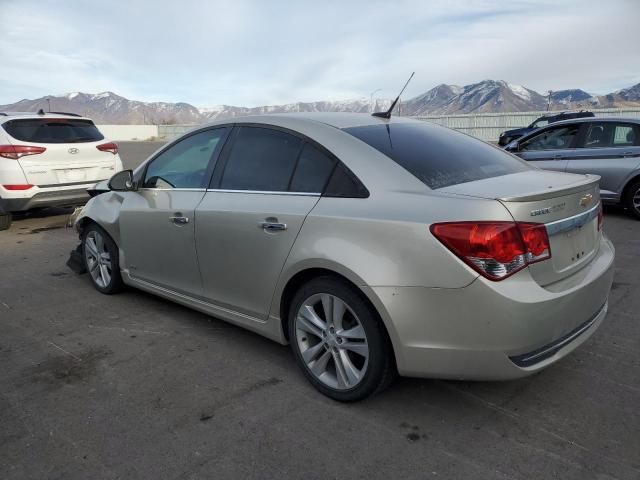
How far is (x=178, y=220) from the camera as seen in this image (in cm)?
377

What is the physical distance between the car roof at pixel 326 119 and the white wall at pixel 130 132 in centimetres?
6142

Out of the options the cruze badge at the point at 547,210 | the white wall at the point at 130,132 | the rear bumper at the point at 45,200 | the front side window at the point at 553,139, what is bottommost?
the white wall at the point at 130,132

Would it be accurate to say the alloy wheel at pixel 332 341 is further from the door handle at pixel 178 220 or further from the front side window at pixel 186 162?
the front side window at pixel 186 162

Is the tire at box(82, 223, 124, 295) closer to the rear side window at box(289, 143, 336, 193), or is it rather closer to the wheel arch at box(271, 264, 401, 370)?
the wheel arch at box(271, 264, 401, 370)

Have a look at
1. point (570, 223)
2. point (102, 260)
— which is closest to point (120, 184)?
point (102, 260)

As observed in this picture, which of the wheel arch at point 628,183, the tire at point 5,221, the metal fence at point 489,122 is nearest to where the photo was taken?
the wheel arch at point 628,183

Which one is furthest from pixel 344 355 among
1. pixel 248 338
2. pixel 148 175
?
pixel 148 175

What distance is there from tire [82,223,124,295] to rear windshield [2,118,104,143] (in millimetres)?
3741

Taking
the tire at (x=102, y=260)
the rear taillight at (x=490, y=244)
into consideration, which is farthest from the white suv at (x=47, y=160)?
the rear taillight at (x=490, y=244)

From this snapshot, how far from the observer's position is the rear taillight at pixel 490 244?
2332mm

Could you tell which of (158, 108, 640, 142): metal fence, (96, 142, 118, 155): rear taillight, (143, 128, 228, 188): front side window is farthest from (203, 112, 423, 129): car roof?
(158, 108, 640, 142): metal fence

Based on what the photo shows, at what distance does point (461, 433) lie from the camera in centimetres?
258

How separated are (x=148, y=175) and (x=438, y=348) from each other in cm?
290

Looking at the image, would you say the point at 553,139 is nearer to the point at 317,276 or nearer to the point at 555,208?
the point at 555,208
